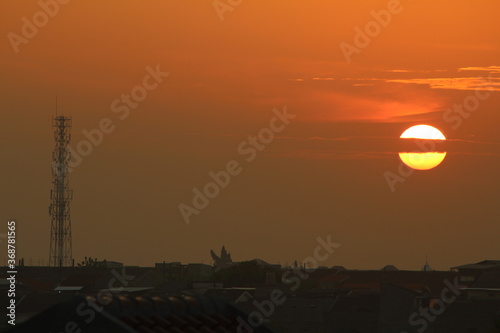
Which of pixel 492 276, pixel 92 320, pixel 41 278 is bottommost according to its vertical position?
pixel 92 320

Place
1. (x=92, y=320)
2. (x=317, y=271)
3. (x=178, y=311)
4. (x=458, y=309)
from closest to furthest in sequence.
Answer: (x=92, y=320) → (x=178, y=311) → (x=458, y=309) → (x=317, y=271)

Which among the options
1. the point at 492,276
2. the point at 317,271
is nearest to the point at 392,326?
the point at 492,276

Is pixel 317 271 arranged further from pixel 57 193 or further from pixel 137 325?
pixel 137 325

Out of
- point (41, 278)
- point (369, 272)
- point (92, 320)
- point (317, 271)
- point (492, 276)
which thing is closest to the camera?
point (92, 320)

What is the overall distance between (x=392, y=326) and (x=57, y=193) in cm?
3733

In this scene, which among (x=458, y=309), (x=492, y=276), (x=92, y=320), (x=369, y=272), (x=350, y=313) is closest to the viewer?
(x=92, y=320)

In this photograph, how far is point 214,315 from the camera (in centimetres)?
1204

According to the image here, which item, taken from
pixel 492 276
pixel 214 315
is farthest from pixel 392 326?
pixel 214 315

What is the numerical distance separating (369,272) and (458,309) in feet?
173

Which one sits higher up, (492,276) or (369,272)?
(369,272)

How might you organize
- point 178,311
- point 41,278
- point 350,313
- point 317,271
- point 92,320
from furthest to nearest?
point 317,271, point 41,278, point 350,313, point 178,311, point 92,320

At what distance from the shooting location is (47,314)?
10484 millimetres

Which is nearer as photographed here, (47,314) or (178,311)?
(47,314)

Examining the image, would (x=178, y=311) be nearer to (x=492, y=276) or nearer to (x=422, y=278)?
(x=492, y=276)
